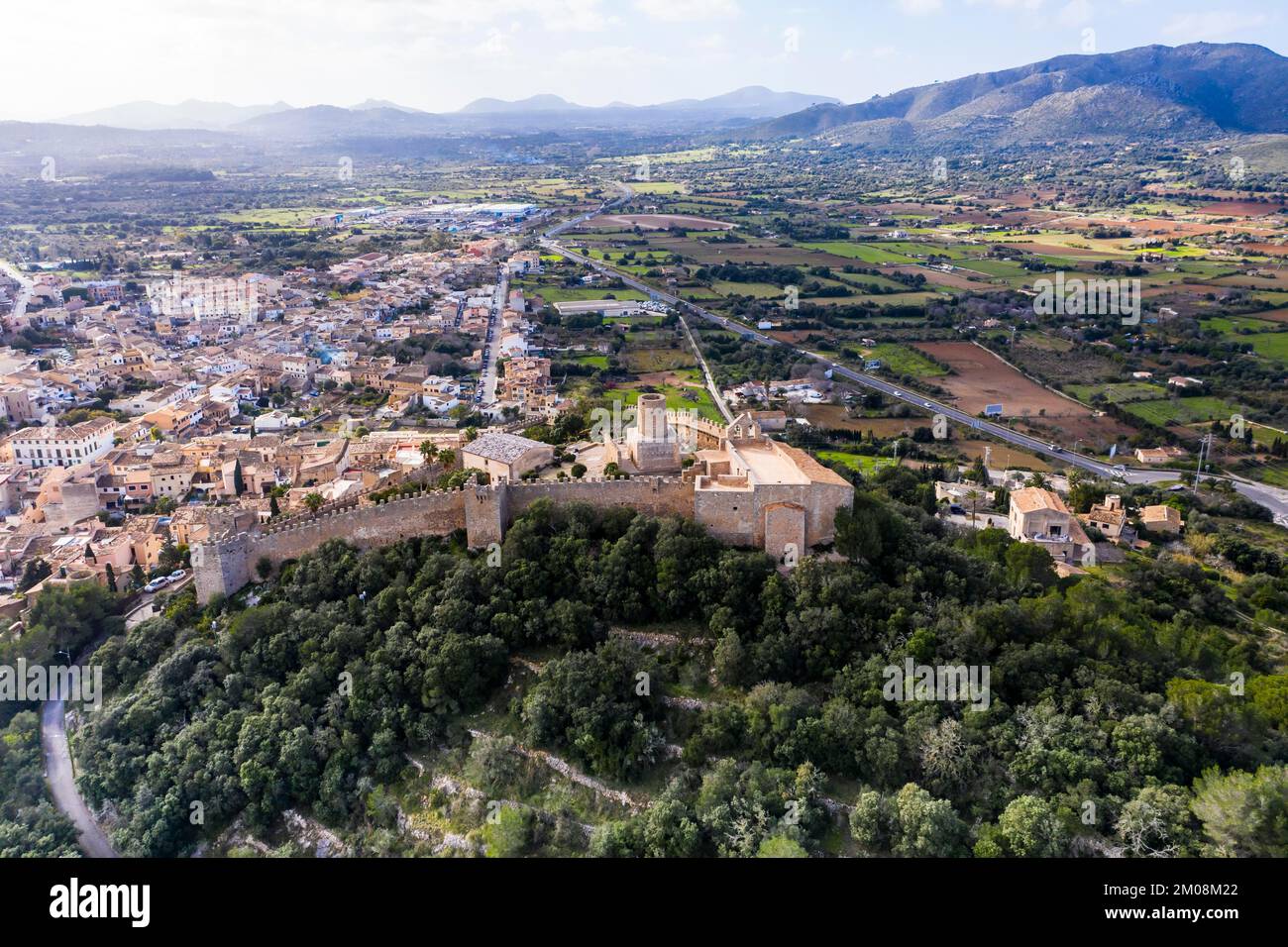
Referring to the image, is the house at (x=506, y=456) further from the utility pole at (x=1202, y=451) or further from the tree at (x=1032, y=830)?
the utility pole at (x=1202, y=451)

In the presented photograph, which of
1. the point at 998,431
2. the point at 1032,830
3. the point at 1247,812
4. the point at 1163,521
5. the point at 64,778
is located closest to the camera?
the point at 1247,812

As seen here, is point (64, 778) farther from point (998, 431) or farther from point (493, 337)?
point (493, 337)

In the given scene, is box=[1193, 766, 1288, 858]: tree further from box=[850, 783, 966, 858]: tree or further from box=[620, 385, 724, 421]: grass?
box=[620, 385, 724, 421]: grass

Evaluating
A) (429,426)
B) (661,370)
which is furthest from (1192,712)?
(661,370)

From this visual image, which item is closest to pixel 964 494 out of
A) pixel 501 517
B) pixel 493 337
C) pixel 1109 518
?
pixel 1109 518

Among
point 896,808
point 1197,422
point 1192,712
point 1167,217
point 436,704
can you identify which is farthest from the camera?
A: point 1167,217

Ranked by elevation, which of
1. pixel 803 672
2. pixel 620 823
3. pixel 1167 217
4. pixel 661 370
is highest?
pixel 1167 217
